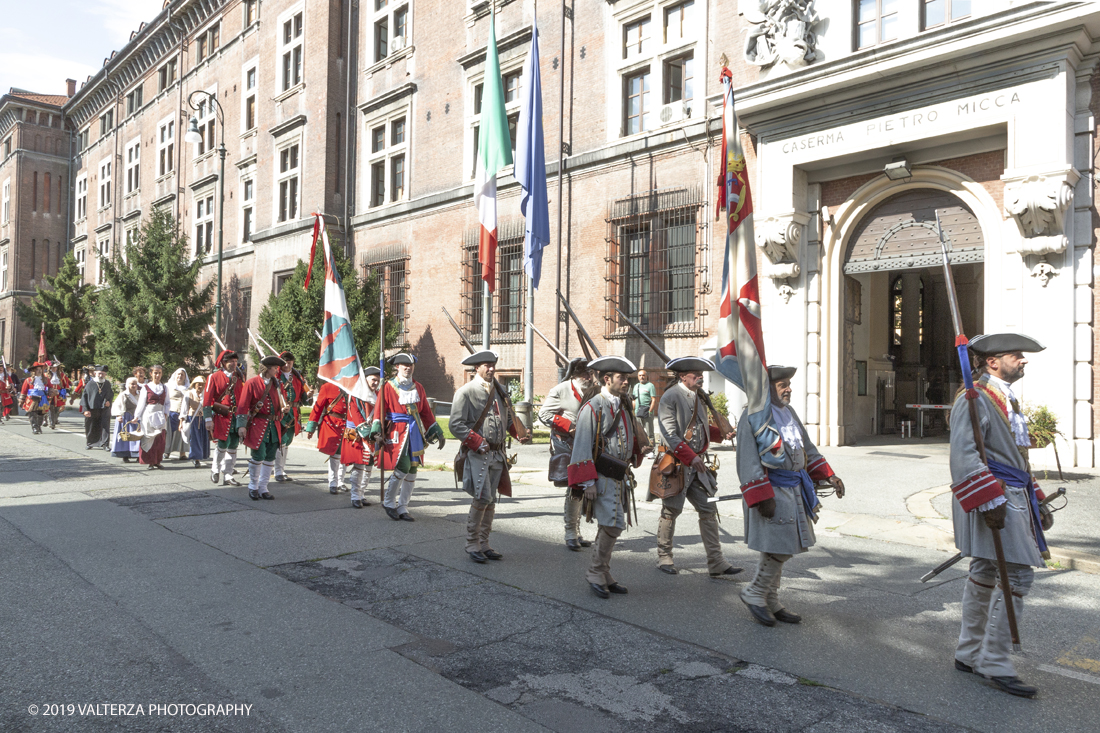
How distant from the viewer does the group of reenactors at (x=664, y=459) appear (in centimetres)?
444

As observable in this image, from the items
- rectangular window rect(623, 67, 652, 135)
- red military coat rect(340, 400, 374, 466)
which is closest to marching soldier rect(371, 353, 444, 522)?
red military coat rect(340, 400, 374, 466)

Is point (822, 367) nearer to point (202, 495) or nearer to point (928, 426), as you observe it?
point (928, 426)

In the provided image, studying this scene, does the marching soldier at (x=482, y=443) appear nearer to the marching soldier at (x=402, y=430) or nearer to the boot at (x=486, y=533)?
the boot at (x=486, y=533)

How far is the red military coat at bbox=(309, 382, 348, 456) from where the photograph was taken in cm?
1139

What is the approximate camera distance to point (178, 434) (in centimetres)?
1569

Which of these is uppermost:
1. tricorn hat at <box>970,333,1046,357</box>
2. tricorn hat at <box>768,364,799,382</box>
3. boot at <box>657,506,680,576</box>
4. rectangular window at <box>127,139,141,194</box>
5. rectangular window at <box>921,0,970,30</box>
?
rectangular window at <box>127,139,141,194</box>

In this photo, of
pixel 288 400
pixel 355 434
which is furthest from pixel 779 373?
pixel 288 400

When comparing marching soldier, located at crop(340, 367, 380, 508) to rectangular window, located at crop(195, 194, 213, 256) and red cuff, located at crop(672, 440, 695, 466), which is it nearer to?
red cuff, located at crop(672, 440, 695, 466)

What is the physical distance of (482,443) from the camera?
24.3 feet

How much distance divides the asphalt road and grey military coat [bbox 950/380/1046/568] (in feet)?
2.44

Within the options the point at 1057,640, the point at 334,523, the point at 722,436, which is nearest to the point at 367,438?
the point at 334,523

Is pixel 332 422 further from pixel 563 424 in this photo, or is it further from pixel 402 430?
pixel 563 424

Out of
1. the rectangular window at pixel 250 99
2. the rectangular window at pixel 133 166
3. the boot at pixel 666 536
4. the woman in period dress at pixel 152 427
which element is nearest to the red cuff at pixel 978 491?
the boot at pixel 666 536

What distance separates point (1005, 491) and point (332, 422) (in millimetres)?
9027
